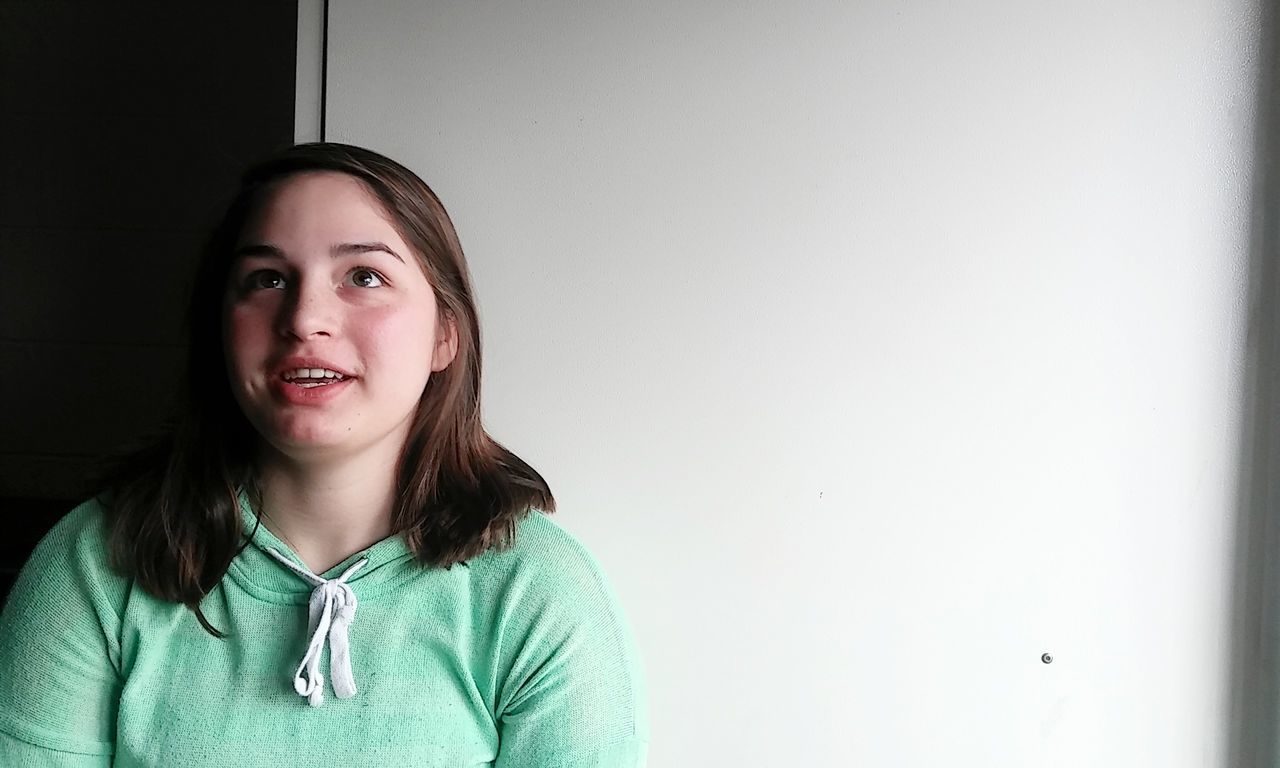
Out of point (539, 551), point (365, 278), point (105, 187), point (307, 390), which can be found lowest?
point (539, 551)

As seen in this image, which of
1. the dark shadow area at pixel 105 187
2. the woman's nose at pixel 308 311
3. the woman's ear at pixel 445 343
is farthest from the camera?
the dark shadow area at pixel 105 187

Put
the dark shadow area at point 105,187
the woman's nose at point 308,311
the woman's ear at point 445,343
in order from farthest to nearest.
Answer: the dark shadow area at point 105,187, the woman's ear at point 445,343, the woman's nose at point 308,311

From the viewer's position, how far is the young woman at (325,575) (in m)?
0.91

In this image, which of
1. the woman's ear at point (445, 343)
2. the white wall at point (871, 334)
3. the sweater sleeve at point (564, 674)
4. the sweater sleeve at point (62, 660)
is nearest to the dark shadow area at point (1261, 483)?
the white wall at point (871, 334)

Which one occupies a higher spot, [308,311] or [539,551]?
[308,311]

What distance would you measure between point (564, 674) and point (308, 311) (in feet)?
1.30

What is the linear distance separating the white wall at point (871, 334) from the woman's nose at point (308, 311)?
0.23 meters

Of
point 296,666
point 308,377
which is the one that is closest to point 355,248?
point 308,377

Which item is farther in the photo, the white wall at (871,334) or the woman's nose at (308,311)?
the white wall at (871,334)

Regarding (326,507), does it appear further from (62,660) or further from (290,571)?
(62,660)

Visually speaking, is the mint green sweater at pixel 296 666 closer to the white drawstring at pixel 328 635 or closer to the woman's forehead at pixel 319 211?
the white drawstring at pixel 328 635

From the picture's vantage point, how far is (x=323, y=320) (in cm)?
90

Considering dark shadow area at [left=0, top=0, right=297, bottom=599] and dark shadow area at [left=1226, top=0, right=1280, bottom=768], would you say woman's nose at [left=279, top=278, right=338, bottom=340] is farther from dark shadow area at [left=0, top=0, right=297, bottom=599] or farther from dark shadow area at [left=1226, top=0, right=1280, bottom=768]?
dark shadow area at [left=0, top=0, right=297, bottom=599]

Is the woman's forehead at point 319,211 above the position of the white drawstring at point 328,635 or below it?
above
